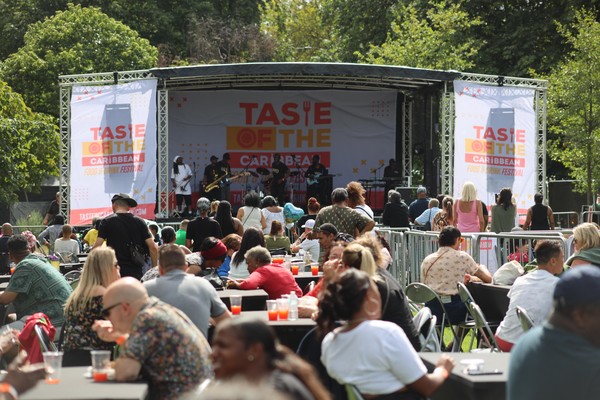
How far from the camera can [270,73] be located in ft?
70.1

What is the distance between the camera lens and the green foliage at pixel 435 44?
103 ft

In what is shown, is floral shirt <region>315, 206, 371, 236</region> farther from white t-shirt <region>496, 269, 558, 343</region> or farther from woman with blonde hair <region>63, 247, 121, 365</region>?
woman with blonde hair <region>63, 247, 121, 365</region>

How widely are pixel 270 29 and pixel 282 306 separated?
4812 centimetres

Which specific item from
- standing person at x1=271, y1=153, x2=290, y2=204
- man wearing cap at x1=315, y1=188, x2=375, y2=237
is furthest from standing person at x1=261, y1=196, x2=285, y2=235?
standing person at x1=271, y1=153, x2=290, y2=204

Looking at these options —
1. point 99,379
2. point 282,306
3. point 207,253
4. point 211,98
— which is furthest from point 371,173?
point 99,379

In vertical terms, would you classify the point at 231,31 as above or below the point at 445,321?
above

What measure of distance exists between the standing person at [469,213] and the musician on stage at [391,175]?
919cm

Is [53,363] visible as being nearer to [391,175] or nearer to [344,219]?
[344,219]

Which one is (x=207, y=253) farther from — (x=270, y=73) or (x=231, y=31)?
(x=231, y=31)

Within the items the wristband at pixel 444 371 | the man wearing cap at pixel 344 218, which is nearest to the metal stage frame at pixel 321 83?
the man wearing cap at pixel 344 218

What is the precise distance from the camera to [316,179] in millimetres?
24438

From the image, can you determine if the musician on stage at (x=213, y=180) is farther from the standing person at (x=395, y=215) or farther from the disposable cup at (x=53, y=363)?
Answer: the disposable cup at (x=53, y=363)

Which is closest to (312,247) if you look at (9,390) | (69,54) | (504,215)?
(504,215)

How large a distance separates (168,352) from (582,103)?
942 inches
